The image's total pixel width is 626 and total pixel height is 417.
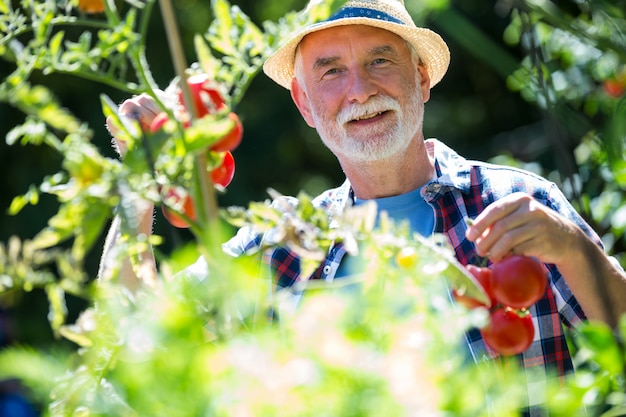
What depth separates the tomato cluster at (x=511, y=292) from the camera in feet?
2.79

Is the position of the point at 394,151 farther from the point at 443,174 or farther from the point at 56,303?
the point at 56,303

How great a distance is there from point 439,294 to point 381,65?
1161 mm

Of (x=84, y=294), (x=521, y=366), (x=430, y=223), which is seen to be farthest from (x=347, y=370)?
(x=430, y=223)

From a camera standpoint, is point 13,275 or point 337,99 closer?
point 13,275

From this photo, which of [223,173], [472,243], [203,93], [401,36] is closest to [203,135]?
[203,93]

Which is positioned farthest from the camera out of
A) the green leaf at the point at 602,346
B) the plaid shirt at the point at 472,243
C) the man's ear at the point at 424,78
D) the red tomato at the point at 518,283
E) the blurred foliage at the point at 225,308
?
the man's ear at the point at 424,78

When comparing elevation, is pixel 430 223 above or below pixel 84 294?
below

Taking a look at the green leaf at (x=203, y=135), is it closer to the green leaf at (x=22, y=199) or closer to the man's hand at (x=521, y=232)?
the green leaf at (x=22, y=199)

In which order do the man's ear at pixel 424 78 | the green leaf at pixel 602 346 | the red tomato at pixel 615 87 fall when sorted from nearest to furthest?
the green leaf at pixel 602 346 < the red tomato at pixel 615 87 < the man's ear at pixel 424 78

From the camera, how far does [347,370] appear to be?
1.37ft

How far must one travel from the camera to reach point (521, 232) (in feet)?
2.99

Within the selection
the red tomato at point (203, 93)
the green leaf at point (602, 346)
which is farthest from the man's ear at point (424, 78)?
the green leaf at point (602, 346)

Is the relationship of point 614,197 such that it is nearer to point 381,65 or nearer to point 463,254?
point 463,254

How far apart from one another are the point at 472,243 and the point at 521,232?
0.57 metres
